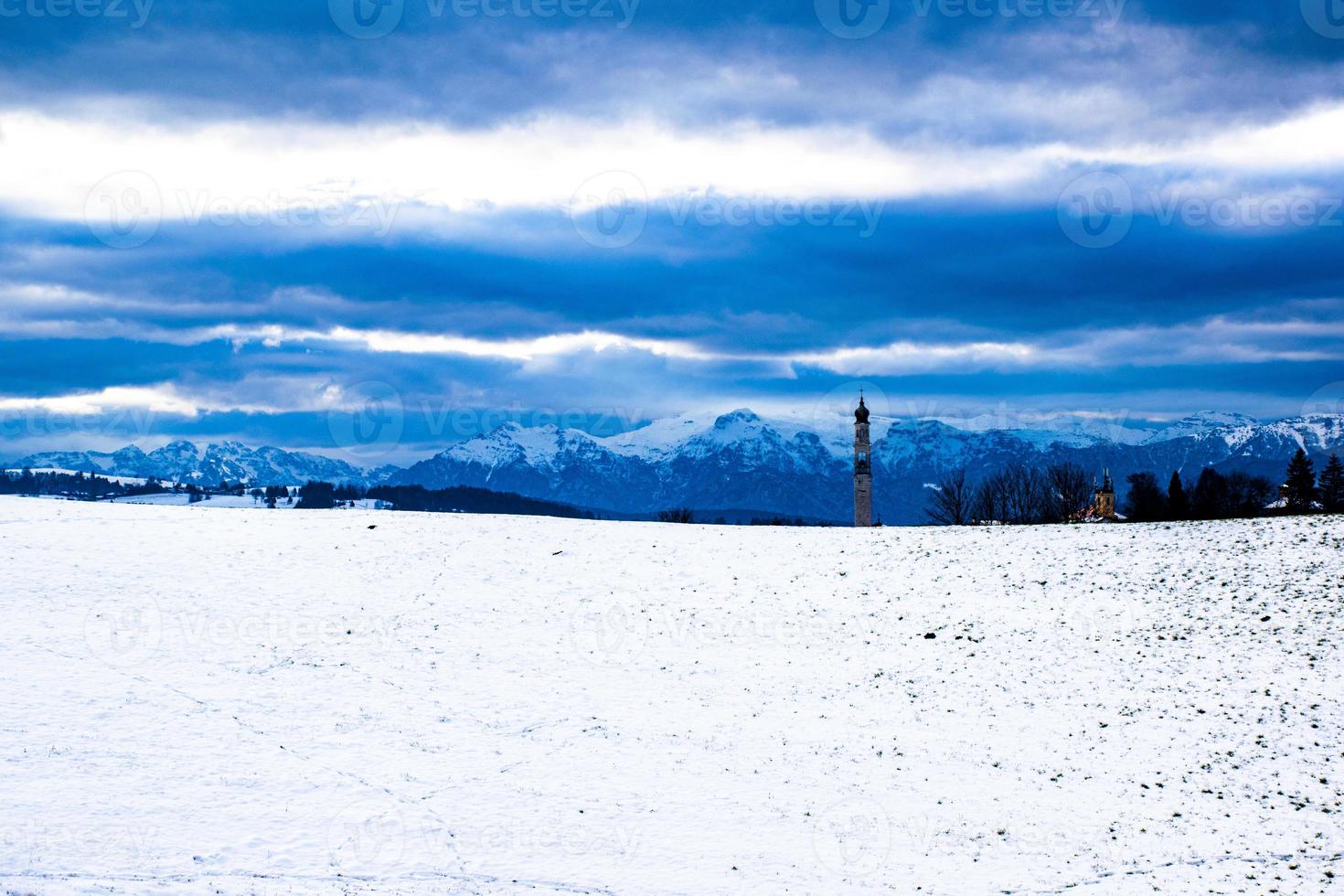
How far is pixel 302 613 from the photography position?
125 feet

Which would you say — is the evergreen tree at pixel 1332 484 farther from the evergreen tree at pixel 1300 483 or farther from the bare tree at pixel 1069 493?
the bare tree at pixel 1069 493

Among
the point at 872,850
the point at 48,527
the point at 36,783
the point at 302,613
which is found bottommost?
the point at 872,850

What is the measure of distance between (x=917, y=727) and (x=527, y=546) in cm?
2138

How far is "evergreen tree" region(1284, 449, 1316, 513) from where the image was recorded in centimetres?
10719

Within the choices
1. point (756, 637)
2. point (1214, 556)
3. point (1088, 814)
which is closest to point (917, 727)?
point (1088, 814)

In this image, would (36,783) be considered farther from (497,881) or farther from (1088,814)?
(1088,814)

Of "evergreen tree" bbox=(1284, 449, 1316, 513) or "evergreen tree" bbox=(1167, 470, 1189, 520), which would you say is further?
"evergreen tree" bbox=(1167, 470, 1189, 520)

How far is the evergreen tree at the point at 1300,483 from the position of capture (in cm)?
10719
